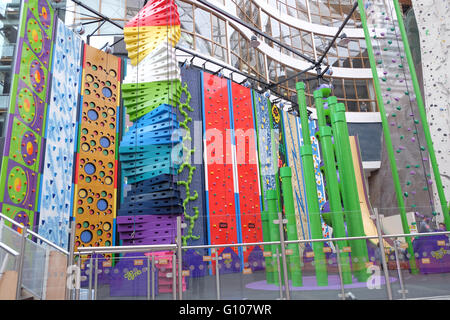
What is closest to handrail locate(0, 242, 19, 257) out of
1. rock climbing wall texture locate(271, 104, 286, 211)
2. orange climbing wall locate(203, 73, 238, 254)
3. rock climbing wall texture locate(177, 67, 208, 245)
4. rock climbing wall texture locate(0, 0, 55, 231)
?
rock climbing wall texture locate(0, 0, 55, 231)

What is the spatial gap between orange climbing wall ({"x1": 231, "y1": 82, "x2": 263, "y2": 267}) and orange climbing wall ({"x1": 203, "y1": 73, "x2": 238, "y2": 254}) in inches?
11.4

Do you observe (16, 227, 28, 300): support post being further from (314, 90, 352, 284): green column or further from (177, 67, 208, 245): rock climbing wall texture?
(177, 67, 208, 245): rock climbing wall texture

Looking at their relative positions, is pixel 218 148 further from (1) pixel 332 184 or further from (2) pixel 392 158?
(2) pixel 392 158

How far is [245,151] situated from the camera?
1067 centimetres

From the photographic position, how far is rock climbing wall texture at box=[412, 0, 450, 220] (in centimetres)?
788

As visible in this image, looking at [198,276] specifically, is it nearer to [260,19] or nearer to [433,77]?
[433,77]

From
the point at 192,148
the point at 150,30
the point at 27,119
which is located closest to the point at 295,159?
the point at 192,148

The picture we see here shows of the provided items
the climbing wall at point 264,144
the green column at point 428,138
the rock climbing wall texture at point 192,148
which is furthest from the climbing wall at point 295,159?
the green column at point 428,138

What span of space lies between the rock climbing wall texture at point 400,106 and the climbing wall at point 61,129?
6007 millimetres

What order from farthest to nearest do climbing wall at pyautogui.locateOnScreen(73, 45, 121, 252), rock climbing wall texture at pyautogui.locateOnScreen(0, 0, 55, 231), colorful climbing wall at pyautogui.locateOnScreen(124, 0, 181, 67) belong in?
1. climbing wall at pyautogui.locateOnScreen(73, 45, 121, 252)
2. colorful climbing wall at pyautogui.locateOnScreen(124, 0, 181, 67)
3. rock climbing wall texture at pyautogui.locateOnScreen(0, 0, 55, 231)

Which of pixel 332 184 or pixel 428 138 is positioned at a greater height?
pixel 428 138

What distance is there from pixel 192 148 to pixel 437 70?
228 inches

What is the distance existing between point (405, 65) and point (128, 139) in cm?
528

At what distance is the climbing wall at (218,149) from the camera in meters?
9.54
